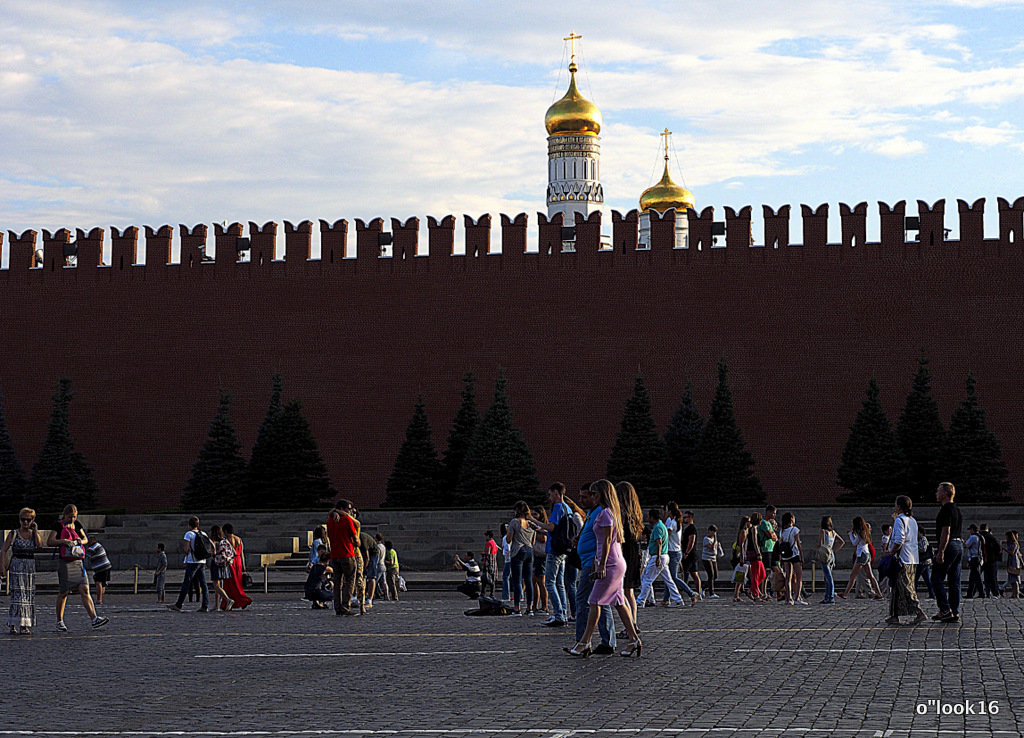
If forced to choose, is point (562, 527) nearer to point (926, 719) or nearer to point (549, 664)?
point (549, 664)

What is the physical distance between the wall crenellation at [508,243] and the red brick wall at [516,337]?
0.05 m

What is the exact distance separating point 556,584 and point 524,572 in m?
1.13

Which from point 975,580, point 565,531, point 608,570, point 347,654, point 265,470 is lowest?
point 975,580

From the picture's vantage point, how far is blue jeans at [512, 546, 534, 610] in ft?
35.8

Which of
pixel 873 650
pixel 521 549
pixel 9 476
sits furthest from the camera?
pixel 9 476

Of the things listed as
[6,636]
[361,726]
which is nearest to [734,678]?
[361,726]

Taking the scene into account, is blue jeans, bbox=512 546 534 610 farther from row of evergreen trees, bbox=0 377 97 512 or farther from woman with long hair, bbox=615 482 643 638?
row of evergreen trees, bbox=0 377 97 512

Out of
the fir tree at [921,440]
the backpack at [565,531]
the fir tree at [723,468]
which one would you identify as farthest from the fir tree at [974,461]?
the backpack at [565,531]

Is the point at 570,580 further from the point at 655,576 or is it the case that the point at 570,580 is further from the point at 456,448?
the point at 456,448

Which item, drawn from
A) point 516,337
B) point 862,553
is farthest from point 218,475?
point 862,553

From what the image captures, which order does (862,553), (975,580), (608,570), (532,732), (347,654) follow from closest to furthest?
(532,732), (608,570), (347,654), (862,553), (975,580)

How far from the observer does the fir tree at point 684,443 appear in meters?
25.1

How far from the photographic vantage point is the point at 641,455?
25.0 meters

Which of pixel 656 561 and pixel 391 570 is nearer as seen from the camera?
pixel 656 561
